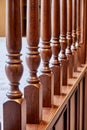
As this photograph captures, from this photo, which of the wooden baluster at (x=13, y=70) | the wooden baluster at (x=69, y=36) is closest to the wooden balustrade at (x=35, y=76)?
the wooden baluster at (x=13, y=70)

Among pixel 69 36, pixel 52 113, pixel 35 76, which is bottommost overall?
→ pixel 52 113

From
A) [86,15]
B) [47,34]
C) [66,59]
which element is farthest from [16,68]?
[86,15]

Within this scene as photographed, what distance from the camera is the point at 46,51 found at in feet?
3.99

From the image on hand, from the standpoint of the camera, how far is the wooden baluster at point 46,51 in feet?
3.91

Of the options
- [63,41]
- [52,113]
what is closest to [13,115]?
[52,113]

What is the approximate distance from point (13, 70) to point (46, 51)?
38 cm

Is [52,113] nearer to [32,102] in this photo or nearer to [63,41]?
[32,102]

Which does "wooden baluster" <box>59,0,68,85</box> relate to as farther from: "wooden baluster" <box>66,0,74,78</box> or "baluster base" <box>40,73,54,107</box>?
"baluster base" <box>40,73,54,107</box>

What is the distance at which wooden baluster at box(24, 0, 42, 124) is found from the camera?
101 centimetres

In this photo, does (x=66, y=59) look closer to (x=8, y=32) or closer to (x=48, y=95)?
(x=48, y=95)

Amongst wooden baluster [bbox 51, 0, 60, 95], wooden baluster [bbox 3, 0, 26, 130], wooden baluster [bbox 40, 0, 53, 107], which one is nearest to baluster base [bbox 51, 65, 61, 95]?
wooden baluster [bbox 51, 0, 60, 95]

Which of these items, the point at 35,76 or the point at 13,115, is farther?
the point at 35,76

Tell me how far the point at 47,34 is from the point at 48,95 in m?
0.25

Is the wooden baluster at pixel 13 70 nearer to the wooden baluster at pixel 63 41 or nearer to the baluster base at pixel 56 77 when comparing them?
the baluster base at pixel 56 77
